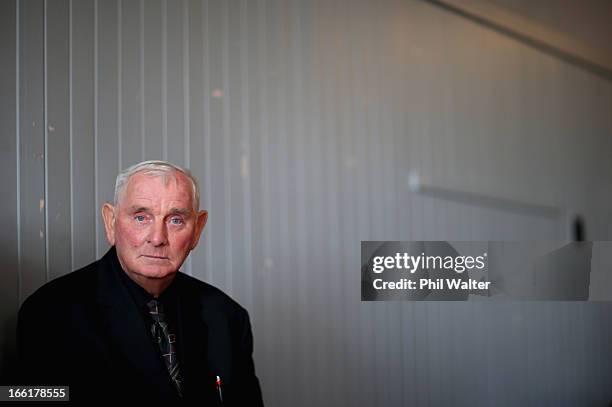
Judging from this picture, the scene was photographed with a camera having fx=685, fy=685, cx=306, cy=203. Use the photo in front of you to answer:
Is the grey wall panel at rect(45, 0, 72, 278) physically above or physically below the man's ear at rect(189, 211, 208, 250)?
above

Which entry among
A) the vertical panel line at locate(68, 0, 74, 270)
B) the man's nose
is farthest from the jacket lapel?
the vertical panel line at locate(68, 0, 74, 270)

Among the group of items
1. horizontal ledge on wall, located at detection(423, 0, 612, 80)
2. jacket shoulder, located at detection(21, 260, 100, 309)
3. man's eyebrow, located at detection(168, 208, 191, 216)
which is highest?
horizontal ledge on wall, located at detection(423, 0, 612, 80)

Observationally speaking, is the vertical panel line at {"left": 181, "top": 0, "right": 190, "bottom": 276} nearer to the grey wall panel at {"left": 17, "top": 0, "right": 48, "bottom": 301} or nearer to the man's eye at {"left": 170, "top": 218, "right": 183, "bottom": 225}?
the grey wall panel at {"left": 17, "top": 0, "right": 48, "bottom": 301}

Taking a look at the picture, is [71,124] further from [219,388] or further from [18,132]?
[219,388]

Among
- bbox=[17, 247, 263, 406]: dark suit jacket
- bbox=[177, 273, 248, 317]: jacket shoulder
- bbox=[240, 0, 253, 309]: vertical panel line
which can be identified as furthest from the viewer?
bbox=[240, 0, 253, 309]: vertical panel line

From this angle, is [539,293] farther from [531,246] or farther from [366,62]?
[366,62]

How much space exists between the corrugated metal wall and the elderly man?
0.83 metres

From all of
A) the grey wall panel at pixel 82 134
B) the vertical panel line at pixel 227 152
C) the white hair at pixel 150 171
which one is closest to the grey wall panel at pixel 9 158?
the grey wall panel at pixel 82 134

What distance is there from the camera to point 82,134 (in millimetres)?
2539

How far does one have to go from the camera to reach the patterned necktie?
1.91 m

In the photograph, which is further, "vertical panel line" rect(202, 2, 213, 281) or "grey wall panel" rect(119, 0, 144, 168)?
"vertical panel line" rect(202, 2, 213, 281)

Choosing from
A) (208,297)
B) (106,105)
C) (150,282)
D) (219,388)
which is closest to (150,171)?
(150,282)

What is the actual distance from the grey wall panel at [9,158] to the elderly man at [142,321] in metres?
0.49

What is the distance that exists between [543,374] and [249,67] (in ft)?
6.14
